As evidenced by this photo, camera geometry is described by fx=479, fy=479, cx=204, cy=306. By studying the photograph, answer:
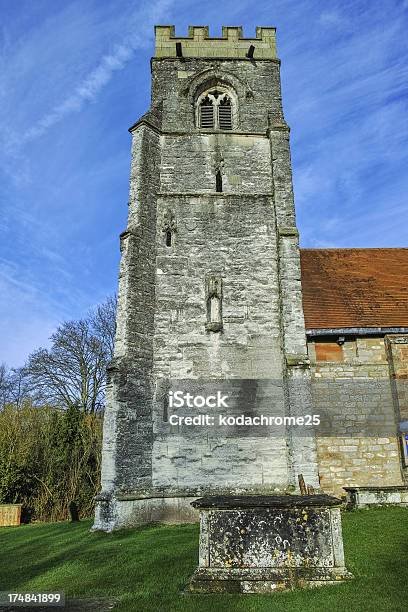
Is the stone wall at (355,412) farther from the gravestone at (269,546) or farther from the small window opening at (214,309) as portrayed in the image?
the gravestone at (269,546)

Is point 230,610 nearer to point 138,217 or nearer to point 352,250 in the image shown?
point 138,217

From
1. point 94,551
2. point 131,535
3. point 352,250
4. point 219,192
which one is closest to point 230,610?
point 94,551

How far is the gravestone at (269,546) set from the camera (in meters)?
5.34

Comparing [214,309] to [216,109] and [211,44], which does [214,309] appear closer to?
[216,109]

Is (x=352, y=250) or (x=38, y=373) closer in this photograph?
(x=352, y=250)

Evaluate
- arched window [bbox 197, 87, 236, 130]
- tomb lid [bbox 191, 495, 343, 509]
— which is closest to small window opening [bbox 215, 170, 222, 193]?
arched window [bbox 197, 87, 236, 130]

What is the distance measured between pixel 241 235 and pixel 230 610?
10742 mm

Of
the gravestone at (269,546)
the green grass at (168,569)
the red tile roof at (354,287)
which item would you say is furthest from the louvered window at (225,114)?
the gravestone at (269,546)

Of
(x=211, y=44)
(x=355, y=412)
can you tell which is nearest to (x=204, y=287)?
(x=355, y=412)

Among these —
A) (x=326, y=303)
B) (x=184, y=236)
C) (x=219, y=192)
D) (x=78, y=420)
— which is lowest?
(x=78, y=420)

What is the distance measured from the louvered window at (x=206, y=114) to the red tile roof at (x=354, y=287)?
5.46 metres

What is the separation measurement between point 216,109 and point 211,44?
2.83m

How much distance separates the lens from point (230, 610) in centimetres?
484

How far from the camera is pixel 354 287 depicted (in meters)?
14.8
